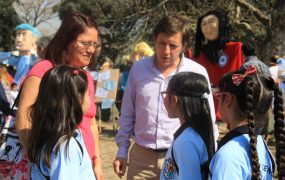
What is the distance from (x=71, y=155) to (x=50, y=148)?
Answer: 105 millimetres

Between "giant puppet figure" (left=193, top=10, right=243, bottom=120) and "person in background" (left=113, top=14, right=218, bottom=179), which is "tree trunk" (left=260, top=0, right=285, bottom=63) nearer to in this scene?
"giant puppet figure" (left=193, top=10, right=243, bottom=120)

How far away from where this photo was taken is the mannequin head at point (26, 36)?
4.16 m

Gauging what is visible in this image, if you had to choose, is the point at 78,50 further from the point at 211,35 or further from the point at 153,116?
the point at 211,35

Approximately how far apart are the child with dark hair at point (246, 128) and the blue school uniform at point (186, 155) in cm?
19

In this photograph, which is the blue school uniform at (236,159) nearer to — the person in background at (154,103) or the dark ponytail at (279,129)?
the dark ponytail at (279,129)

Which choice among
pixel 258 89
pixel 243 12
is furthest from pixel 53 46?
pixel 243 12

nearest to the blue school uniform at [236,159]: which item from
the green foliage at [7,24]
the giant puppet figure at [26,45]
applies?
the giant puppet figure at [26,45]

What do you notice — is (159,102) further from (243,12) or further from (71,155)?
(243,12)

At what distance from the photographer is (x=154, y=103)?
8.79 feet

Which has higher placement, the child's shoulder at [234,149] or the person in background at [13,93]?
the child's shoulder at [234,149]

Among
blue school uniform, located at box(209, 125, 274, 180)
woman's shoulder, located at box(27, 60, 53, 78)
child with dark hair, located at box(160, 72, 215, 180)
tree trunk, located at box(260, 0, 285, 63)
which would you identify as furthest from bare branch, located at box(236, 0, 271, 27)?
blue school uniform, located at box(209, 125, 274, 180)

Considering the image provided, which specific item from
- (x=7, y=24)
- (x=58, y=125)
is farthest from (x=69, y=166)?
(x=7, y=24)

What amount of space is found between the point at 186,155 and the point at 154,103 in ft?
2.37

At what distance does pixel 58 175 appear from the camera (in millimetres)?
1905
